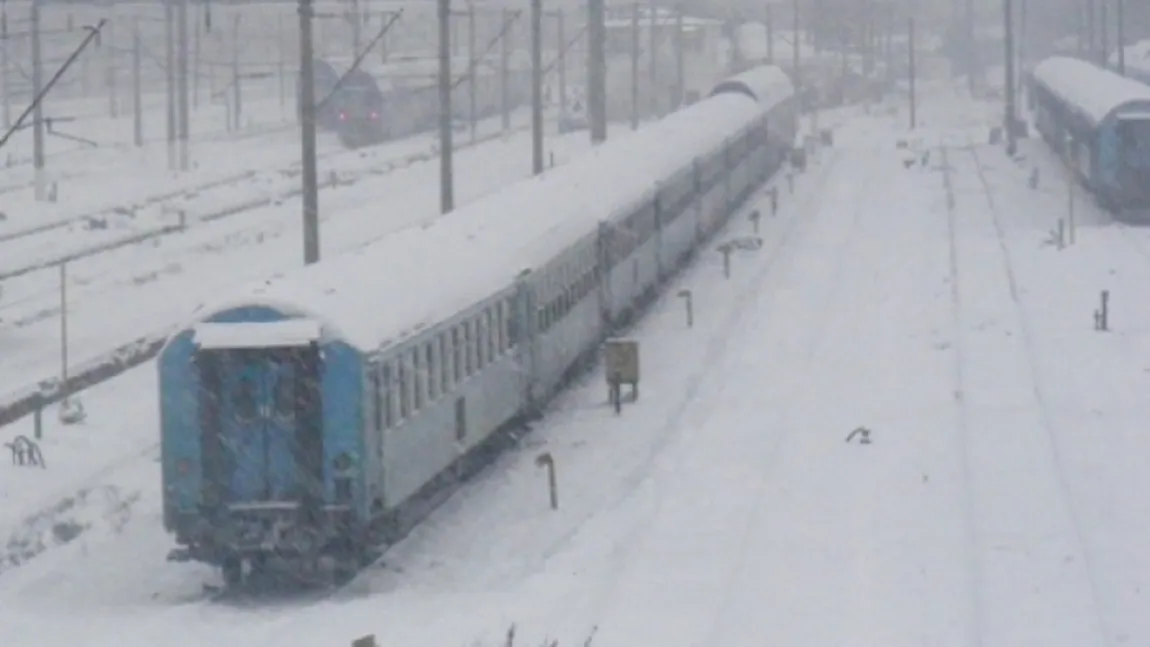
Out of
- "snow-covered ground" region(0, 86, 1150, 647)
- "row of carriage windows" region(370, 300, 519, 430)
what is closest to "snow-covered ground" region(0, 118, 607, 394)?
"snow-covered ground" region(0, 86, 1150, 647)

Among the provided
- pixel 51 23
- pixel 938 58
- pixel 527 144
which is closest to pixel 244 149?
pixel 527 144

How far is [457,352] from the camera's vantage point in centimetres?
2206

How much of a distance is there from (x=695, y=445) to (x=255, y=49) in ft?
347

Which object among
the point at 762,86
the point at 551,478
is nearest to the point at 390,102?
the point at 762,86

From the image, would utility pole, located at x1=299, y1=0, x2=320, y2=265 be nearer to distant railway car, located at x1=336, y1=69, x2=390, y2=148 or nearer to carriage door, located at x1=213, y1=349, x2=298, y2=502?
carriage door, located at x1=213, y1=349, x2=298, y2=502

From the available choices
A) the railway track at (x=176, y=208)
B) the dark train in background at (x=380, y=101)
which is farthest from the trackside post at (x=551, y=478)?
the dark train in background at (x=380, y=101)

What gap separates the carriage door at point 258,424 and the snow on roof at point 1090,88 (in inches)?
1249

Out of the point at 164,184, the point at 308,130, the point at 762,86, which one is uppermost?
the point at 762,86

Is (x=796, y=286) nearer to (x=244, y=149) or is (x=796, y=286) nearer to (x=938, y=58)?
(x=244, y=149)

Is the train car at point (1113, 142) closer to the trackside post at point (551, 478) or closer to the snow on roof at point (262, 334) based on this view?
the trackside post at point (551, 478)

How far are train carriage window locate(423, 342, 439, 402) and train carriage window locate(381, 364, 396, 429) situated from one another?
124 cm

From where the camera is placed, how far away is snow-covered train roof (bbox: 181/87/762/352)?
62.8ft

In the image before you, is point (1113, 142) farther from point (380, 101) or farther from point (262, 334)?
point (380, 101)

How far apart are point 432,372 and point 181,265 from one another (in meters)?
23.6
